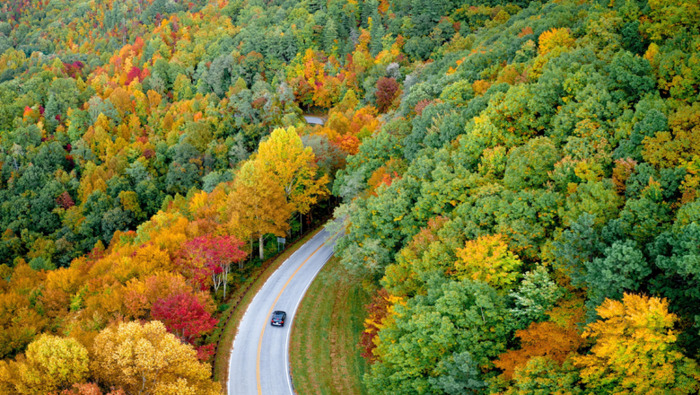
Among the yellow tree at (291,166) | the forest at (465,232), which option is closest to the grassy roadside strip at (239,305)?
the forest at (465,232)

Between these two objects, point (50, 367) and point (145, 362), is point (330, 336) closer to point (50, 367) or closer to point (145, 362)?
point (145, 362)

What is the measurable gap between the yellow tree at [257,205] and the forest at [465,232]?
7.4 inches

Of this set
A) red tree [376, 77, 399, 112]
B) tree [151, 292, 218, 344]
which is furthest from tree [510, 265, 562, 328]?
red tree [376, 77, 399, 112]

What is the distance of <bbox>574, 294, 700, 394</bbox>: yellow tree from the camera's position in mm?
18203

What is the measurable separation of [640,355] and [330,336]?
22713mm

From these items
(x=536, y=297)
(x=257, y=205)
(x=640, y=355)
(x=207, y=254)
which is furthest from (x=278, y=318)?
(x=640, y=355)

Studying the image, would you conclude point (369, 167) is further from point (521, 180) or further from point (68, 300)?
point (68, 300)

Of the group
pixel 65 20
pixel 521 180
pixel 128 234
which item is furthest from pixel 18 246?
pixel 65 20

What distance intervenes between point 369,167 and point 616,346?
32.7 metres

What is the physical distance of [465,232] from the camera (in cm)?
2970

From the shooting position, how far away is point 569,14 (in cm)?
5291

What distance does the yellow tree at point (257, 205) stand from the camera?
44.7 meters

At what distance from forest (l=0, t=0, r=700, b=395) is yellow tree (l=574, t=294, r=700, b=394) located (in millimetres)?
102

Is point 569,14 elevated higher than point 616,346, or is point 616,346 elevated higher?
point 569,14
